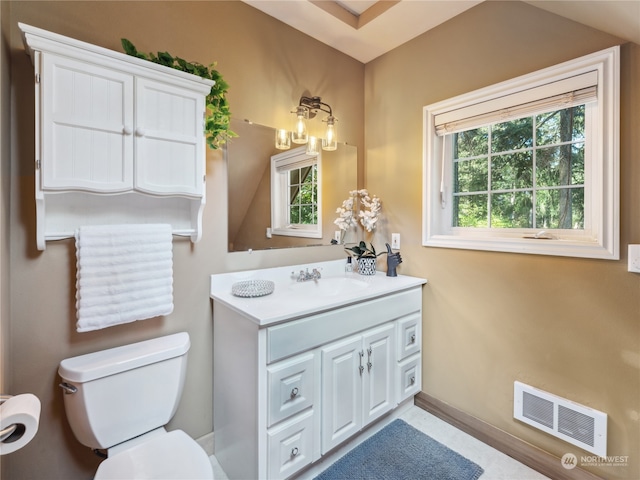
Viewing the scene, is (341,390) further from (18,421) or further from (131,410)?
(18,421)

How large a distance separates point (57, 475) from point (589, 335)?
2379mm

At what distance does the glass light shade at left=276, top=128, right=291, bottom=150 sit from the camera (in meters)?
1.85

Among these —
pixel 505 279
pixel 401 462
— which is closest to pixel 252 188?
pixel 505 279

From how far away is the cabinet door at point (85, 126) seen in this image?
3.45 ft

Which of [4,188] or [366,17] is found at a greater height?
[366,17]

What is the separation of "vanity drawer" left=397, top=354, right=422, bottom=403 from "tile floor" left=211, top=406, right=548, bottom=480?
160mm

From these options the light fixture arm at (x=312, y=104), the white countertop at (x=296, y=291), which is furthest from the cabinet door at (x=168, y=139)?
the light fixture arm at (x=312, y=104)

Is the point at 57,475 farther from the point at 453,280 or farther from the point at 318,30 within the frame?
the point at 318,30

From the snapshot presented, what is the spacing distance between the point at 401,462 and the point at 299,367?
83 centimetres

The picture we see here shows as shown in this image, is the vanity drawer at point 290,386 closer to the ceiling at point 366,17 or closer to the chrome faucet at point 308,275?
the chrome faucet at point 308,275

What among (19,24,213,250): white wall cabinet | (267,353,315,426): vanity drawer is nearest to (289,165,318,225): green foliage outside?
(19,24,213,250): white wall cabinet

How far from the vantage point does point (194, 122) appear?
4.46 ft

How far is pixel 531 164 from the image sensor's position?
163cm

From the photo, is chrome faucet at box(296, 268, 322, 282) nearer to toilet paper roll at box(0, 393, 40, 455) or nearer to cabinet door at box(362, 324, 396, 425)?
cabinet door at box(362, 324, 396, 425)
